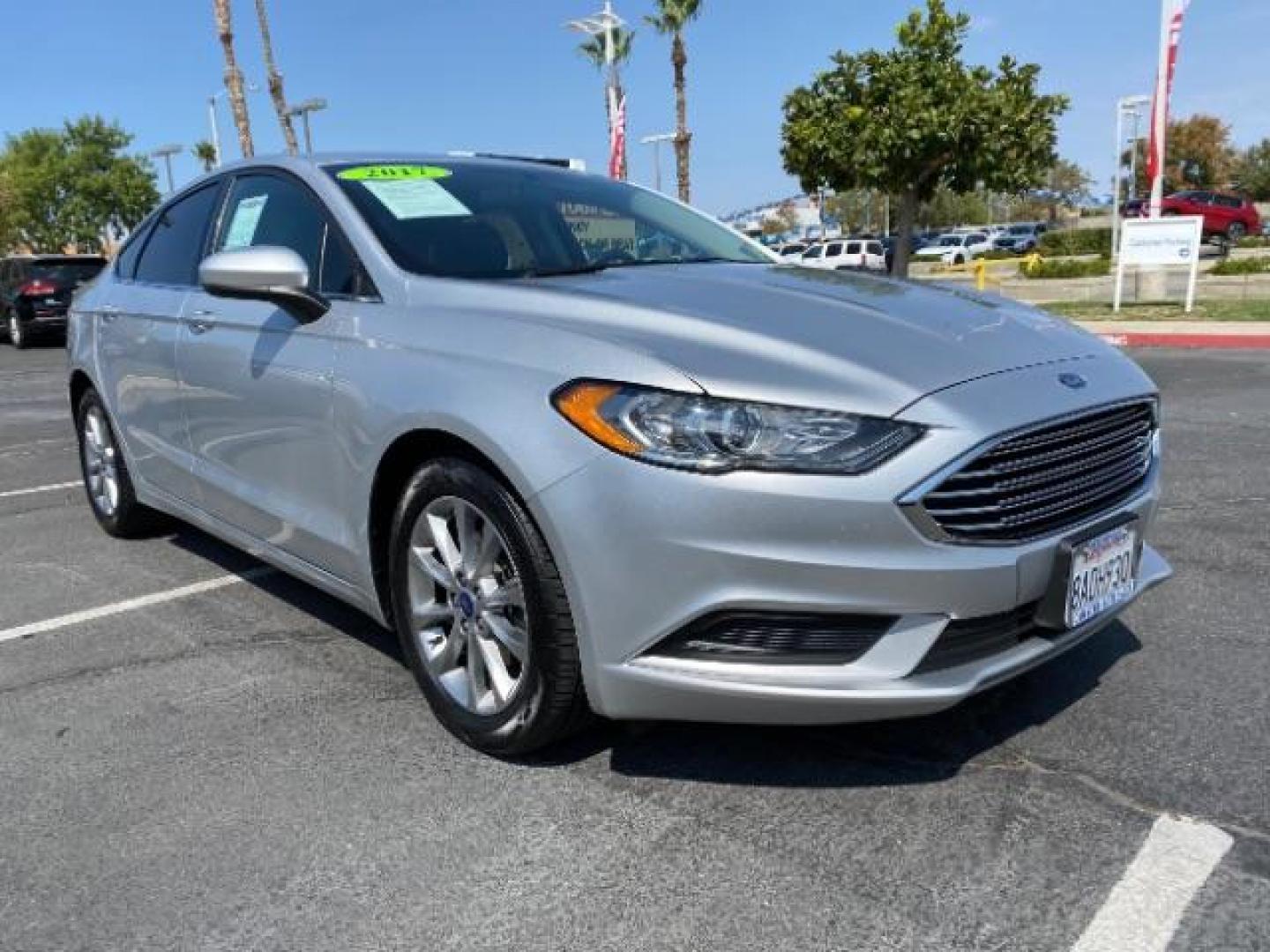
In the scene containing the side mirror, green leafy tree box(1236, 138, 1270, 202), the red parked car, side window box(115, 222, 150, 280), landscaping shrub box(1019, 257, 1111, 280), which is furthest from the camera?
green leafy tree box(1236, 138, 1270, 202)

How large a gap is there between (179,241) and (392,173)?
4.61 feet

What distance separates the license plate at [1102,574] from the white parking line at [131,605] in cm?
332

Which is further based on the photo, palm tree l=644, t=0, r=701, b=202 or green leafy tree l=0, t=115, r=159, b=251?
green leafy tree l=0, t=115, r=159, b=251

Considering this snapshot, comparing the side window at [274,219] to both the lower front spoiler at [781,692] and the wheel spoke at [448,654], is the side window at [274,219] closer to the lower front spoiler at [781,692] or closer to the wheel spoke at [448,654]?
the wheel spoke at [448,654]

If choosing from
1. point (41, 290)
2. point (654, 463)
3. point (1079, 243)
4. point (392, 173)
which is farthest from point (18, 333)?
point (1079, 243)

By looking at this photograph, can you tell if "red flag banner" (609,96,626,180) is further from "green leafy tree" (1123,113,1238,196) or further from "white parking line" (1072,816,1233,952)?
"green leafy tree" (1123,113,1238,196)

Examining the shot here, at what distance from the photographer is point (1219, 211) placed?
34500mm

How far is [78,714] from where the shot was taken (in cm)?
325

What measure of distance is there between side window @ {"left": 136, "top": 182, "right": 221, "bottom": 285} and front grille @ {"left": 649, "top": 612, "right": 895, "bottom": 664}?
2.83 metres

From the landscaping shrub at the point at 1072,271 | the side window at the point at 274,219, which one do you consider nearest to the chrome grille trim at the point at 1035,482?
the side window at the point at 274,219

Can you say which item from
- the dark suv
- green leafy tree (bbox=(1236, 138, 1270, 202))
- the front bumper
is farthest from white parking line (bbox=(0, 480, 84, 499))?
green leafy tree (bbox=(1236, 138, 1270, 202))

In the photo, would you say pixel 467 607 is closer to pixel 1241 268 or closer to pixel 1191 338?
pixel 1191 338

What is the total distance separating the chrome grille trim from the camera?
7.50 feet

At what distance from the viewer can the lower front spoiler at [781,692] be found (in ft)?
7.57
